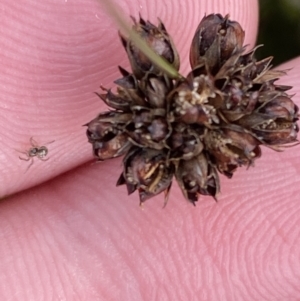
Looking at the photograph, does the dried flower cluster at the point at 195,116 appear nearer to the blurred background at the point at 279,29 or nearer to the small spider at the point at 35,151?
the small spider at the point at 35,151

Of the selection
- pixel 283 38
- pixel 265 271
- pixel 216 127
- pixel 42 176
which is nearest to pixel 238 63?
pixel 216 127

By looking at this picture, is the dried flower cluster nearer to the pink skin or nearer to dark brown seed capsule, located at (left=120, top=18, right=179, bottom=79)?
dark brown seed capsule, located at (left=120, top=18, right=179, bottom=79)

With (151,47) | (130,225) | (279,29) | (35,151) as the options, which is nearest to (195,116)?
(151,47)

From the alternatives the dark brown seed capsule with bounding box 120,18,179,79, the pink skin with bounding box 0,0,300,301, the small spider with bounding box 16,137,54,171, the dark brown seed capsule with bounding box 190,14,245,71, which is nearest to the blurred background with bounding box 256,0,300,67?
the pink skin with bounding box 0,0,300,301

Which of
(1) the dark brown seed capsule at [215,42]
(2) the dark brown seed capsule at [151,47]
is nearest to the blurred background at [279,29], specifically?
(1) the dark brown seed capsule at [215,42]

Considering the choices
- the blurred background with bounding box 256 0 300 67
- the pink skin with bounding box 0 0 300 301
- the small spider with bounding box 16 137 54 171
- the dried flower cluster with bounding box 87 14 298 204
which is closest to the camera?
the dried flower cluster with bounding box 87 14 298 204

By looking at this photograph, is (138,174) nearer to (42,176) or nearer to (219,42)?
(219,42)

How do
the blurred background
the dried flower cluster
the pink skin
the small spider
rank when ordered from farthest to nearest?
the blurred background < the small spider < the pink skin < the dried flower cluster

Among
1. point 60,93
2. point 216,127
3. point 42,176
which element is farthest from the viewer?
point 42,176
